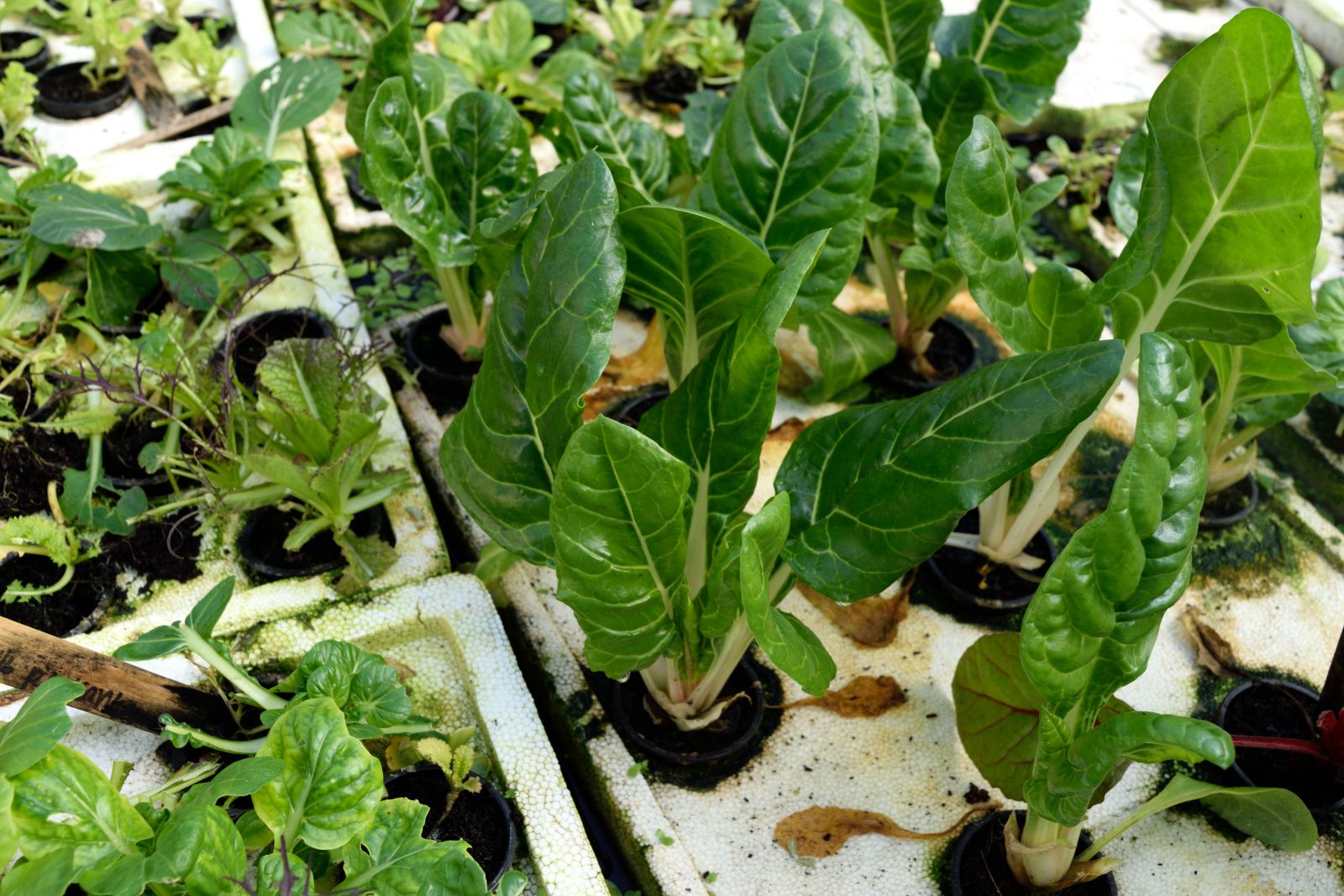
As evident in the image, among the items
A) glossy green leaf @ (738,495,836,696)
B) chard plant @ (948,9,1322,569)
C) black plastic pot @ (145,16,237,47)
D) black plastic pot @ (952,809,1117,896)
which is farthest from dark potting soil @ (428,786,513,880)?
black plastic pot @ (145,16,237,47)

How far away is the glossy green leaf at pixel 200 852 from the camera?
1030 mm

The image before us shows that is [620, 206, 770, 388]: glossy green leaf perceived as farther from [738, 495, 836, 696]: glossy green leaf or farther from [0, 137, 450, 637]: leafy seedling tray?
[0, 137, 450, 637]: leafy seedling tray

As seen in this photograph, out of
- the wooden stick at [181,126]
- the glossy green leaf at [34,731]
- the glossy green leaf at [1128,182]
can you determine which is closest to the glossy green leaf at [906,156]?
the glossy green leaf at [1128,182]

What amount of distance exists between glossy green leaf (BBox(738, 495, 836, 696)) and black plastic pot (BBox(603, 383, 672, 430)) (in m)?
0.78

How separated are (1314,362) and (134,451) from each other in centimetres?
185

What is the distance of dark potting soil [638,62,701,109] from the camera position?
114 inches

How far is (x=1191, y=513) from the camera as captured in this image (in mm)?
1146

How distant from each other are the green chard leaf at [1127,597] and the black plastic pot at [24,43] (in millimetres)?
2715

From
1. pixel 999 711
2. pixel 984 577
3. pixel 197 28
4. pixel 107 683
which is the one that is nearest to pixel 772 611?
pixel 999 711

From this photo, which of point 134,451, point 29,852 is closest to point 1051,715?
point 29,852

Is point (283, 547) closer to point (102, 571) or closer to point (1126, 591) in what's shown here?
point (102, 571)

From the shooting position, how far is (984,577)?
5.95ft

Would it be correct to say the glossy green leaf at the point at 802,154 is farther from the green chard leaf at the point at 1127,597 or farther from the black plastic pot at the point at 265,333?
the black plastic pot at the point at 265,333

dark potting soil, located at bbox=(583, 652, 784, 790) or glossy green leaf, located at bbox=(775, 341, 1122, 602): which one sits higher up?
glossy green leaf, located at bbox=(775, 341, 1122, 602)
